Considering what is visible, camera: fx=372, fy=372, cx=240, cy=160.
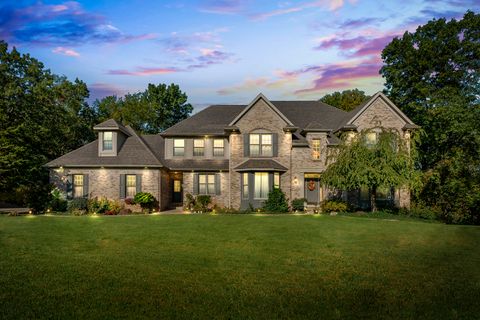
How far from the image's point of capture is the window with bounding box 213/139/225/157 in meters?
31.7

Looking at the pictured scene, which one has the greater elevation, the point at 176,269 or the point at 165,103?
the point at 165,103

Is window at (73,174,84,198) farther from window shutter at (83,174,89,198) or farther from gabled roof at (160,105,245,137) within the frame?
gabled roof at (160,105,245,137)

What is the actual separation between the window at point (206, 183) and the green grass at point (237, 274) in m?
14.0

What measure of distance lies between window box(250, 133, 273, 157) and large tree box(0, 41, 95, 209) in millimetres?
16613

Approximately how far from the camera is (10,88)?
33625 mm

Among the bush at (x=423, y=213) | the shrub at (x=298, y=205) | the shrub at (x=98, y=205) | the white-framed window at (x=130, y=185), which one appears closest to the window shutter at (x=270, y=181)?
the shrub at (x=298, y=205)

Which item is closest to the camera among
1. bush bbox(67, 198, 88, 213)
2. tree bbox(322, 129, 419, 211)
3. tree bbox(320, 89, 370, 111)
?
tree bbox(322, 129, 419, 211)

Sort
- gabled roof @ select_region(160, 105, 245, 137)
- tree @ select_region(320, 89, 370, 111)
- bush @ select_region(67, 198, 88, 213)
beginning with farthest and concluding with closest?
tree @ select_region(320, 89, 370, 111) < gabled roof @ select_region(160, 105, 245, 137) < bush @ select_region(67, 198, 88, 213)

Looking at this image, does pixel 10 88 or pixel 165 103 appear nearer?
pixel 10 88

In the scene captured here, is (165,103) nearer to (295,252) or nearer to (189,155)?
(189,155)

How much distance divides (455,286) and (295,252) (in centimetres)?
478

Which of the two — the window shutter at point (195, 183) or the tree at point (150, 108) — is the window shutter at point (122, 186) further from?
the tree at point (150, 108)

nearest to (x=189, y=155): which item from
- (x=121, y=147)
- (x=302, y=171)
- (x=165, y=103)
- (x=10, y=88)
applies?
(x=121, y=147)

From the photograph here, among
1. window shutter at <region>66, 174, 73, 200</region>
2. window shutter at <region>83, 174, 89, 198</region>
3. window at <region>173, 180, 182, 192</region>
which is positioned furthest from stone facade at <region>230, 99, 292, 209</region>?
window shutter at <region>66, 174, 73, 200</region>
